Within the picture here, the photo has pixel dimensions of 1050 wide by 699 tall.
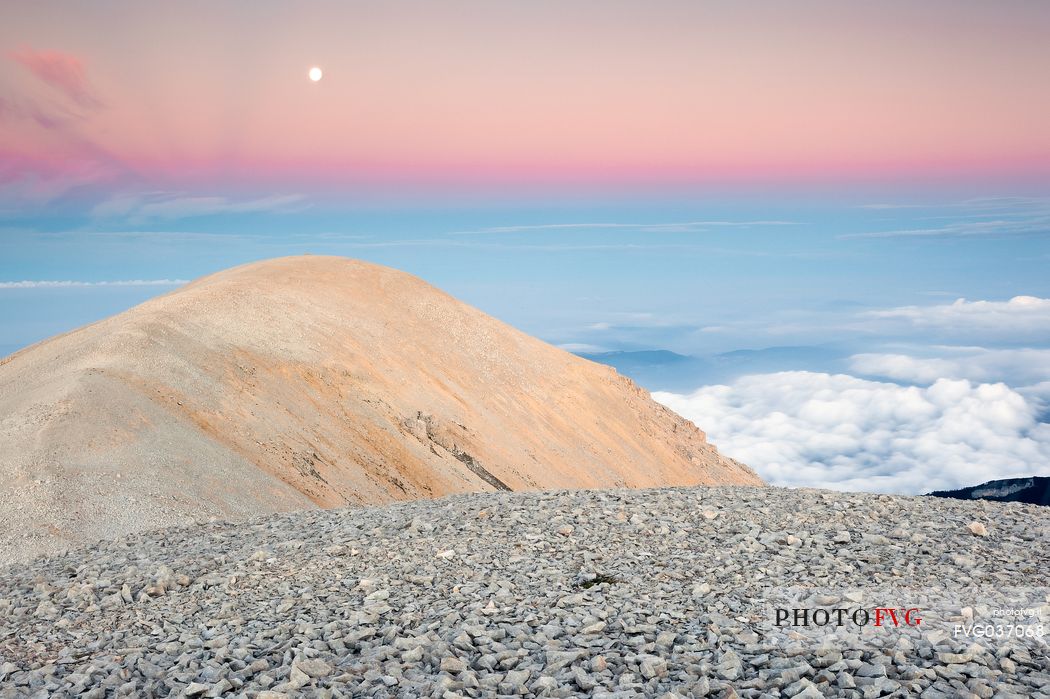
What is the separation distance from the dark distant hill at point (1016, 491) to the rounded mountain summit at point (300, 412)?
101 feet

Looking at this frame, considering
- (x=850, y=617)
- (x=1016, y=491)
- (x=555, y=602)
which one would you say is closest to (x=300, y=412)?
(x=555, y=602)

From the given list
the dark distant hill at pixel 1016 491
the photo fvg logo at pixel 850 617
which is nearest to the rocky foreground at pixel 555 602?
the photo fvg logo at pixel 850 617

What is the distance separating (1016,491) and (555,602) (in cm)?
7374

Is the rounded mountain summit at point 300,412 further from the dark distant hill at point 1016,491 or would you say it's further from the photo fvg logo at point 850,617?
the dark distant hill at point 1016,491

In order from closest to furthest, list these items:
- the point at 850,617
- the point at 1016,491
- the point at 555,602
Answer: the point at 850,617, the point at 555,602, the point at 1016,491

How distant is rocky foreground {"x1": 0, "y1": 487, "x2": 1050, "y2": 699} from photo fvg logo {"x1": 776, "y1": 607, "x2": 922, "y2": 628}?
9 cm

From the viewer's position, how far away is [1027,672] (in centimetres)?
808

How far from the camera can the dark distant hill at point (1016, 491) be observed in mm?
67875

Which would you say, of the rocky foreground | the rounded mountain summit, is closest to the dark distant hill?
the rounded mountain summit

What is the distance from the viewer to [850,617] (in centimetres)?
976

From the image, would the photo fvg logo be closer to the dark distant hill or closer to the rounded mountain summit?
the rounded mountain summit

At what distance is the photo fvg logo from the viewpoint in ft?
31.3

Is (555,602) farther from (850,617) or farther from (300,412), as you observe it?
(300,412)

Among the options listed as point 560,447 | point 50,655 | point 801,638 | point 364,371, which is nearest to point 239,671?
point 50,655
